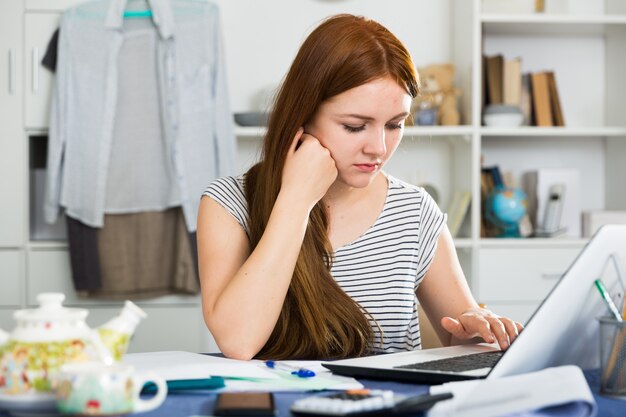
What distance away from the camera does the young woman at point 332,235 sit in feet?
4.83

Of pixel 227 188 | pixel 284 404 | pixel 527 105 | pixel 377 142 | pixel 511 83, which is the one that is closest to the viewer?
pixel 284 404

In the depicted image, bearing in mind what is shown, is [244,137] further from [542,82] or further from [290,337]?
[290,337]

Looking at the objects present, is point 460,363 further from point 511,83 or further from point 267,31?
point 267,31

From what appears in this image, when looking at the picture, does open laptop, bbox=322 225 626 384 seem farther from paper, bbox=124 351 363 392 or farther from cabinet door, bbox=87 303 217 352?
cabinet door, bbox=87 303 217 352

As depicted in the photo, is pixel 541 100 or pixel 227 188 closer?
pixel 227 188

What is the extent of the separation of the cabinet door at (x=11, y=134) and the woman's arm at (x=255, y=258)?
1.90 m

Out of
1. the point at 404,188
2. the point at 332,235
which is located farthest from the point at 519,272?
the point at 332,235

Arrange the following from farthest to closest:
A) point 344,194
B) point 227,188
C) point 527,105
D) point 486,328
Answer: point 527,105 → point 344,194 → point 227,188 → point 486,328

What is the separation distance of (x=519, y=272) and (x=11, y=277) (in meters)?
1.91

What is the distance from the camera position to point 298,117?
164 cm

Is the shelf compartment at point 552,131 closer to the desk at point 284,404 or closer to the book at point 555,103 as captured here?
the book at point 555,103

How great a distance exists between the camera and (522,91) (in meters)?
3.61

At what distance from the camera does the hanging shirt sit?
326 cm

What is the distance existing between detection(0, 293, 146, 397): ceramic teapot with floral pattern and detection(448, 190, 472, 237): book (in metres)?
2.57
